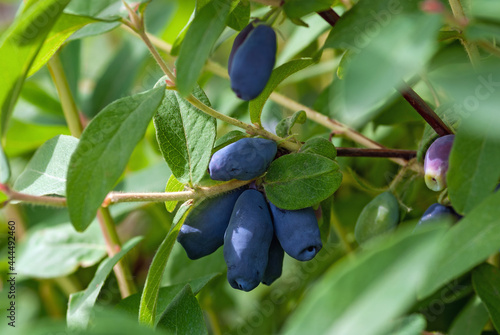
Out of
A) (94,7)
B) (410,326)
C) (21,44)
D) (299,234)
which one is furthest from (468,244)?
(94,7)

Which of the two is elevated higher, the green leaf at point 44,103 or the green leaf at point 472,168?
the green leaf at point 472,168

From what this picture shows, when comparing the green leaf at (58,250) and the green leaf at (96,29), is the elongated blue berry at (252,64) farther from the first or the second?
the green leaf at (58,250)

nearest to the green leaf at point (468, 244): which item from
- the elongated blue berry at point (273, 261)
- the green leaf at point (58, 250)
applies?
the elongated blue berry at point (273, 261)

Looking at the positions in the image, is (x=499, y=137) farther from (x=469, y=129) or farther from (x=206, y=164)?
(x=206, y=164)

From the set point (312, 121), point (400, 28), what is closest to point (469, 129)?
point (400, 28)

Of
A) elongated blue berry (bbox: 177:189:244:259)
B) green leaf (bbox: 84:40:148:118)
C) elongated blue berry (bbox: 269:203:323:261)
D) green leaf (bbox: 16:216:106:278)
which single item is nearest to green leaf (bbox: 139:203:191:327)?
elongated blue berry (bbox: 177:189:244:259)

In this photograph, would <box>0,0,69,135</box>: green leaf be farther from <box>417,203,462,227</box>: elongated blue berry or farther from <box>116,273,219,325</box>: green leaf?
<box>417,203,462,227</box>: elongated blue berry
